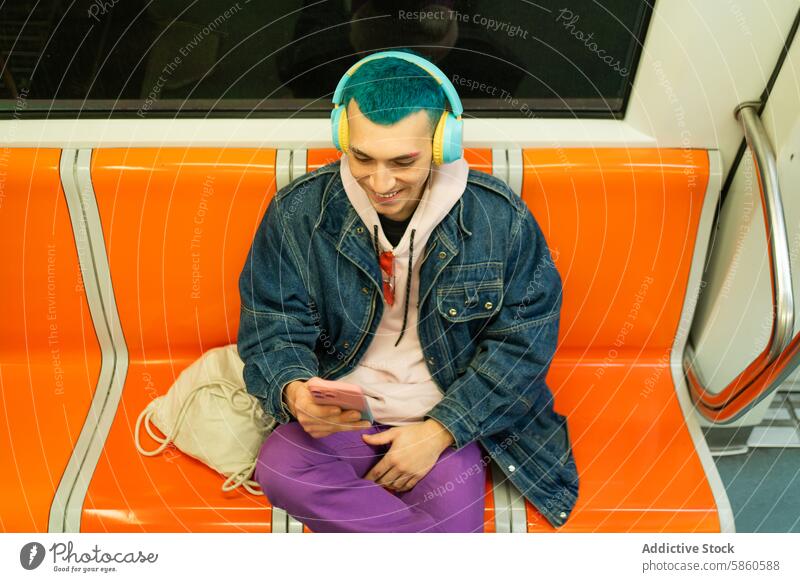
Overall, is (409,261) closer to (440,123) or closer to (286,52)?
(440,123)

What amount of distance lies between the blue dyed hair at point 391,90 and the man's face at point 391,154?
13 millimetres

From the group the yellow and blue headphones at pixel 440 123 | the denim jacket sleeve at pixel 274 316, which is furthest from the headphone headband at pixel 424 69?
the denim jacket sleeve at pixel 274 316

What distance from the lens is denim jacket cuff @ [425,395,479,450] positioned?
1.46 meters

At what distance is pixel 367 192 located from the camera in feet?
4.55

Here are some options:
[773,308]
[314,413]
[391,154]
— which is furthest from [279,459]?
[773,308]

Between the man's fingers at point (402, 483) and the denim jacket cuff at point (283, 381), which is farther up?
the denim jacket cuff at point (283, 381)

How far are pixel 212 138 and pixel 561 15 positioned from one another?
0.78 m

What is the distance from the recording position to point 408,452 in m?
1.43

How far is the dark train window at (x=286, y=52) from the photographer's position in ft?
5.49

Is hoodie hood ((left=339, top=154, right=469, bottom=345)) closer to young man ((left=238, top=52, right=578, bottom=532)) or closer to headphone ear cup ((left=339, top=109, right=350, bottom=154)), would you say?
young man ((left=238, top=52, right=578, bottom=532))

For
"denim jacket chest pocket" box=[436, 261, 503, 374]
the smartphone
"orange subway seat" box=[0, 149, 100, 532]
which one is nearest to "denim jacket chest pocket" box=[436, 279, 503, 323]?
"denim jacket chest pocket" box=[436, 261, 503, 374]

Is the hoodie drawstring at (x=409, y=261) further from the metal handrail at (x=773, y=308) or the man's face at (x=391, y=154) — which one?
the metal handrail at (x=773, y=308)

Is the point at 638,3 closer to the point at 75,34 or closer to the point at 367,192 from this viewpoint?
the point at 367,192
